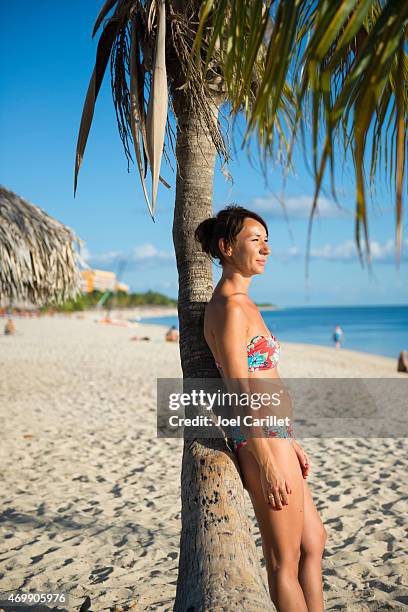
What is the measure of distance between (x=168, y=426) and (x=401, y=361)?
12147 mm

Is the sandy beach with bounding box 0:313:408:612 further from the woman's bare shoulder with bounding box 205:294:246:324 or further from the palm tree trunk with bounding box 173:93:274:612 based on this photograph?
the woman's bare shoulder with bounding box 205:294:246:324

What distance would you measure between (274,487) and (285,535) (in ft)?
0.64

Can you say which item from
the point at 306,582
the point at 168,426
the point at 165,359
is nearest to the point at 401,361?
the point at 165,359

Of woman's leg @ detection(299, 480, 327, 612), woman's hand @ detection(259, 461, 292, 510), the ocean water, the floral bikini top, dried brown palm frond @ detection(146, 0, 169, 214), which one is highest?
dried brown palm frond @ detection(146, 0, 169, 214)

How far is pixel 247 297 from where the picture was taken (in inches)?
81.2

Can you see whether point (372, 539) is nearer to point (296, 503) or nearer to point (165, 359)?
point (296, 503)

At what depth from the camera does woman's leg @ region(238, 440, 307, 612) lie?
190 centimetres

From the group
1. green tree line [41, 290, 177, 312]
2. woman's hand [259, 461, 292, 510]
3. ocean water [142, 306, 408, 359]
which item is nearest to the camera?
woman's hand [259, 461, 292, 510]

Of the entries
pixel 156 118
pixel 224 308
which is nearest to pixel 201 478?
pixel 224 308

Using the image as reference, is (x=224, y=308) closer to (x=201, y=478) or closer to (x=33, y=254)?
(x=201, y=478)

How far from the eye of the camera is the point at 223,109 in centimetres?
266

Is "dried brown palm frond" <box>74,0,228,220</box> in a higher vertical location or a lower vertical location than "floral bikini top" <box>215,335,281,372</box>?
higher

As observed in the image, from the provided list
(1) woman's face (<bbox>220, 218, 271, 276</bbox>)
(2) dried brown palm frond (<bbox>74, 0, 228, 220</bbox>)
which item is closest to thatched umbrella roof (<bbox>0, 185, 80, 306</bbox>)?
(2) dried brown palm frond (<bbox>74, 0, 228, 220</bbox>)

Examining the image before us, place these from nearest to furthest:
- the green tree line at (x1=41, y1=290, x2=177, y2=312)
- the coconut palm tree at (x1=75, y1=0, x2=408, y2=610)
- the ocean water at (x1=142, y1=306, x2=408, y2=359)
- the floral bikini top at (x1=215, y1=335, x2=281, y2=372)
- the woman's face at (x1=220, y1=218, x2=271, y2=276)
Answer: the coconut palm tree at (x1=75, y1=0, x2=408, y2=610), the floral bikini top at (x1=215, y1=335, x2=281, y2=372), the woman's face at (x1=220, y1=218, x2=271, y2=276), the ocean water at (x1=142, y1=306, x2=408, y2=359), the green tree line at (x1=41, y1=290, x2=177, y2=312)
